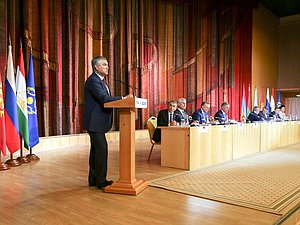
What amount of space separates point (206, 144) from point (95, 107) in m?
1.97

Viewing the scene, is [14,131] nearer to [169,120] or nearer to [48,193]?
[48,193]

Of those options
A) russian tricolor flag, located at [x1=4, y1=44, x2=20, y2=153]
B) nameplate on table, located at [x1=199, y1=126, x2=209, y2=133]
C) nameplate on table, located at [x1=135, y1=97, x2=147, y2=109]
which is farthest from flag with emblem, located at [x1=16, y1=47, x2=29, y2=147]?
nameplate on table, located at [x1=199, y1=126, x2=209, y2=133]

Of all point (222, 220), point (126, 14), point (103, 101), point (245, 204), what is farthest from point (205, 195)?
point (126, 14)

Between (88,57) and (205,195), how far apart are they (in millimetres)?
5100

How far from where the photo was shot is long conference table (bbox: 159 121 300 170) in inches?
160

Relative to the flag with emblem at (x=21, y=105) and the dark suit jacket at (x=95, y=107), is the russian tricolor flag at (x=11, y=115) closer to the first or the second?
the flag with emblem at (x=21, y=105)

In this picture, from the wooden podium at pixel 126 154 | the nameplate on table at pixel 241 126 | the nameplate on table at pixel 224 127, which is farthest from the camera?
the nameplate on table at pixel 241 126

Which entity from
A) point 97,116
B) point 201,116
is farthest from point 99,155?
point 201,116

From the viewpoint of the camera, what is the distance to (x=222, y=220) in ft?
7.24

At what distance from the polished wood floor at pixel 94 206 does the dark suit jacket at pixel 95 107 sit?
633 mm

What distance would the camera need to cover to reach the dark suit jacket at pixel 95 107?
290 centimetres

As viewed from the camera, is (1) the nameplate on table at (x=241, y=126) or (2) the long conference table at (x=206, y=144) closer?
(2) the long conference table at (x=206, y=144)

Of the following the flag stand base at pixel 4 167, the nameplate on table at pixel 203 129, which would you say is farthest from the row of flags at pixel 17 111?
the nameplate on table at pixel 203 129

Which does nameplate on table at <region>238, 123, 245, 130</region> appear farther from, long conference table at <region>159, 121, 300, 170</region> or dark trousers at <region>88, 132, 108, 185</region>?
dark trousers at <region>88, 132, 108, 185</region>
